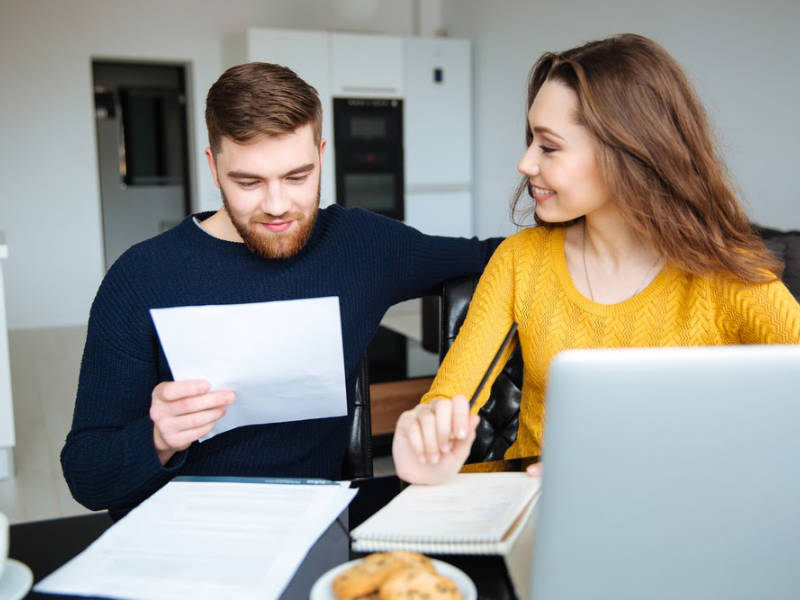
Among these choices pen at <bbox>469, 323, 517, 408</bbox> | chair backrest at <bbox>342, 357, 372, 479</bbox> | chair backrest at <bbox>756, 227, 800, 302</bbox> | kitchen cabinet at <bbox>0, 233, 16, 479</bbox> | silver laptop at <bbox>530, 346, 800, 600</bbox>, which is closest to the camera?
silver laptop at <bbox>530, 346, 800, 600</bbox>

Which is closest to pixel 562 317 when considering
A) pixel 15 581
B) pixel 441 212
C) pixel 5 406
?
pixel 15 581

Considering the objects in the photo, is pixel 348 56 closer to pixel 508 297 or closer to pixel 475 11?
pixel 475 11

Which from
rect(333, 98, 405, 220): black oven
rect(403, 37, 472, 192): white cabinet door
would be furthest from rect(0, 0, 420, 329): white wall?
rect(403, 37, 472, 192): white cabinet door

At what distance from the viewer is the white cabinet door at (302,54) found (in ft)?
17.3

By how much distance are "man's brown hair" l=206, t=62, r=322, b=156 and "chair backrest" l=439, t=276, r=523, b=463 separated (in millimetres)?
424

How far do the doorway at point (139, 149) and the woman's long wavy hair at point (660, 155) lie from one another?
17.7 ft

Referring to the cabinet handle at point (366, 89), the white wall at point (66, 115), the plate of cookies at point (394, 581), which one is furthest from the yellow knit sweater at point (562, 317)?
the white wall at point (66, 115)

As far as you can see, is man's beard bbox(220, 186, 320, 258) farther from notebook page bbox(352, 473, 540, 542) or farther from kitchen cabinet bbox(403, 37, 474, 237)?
kitchen cabinet bbox(403, 37, 474, 237)

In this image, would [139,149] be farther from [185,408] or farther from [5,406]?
[185,408]

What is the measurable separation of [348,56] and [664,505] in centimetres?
535

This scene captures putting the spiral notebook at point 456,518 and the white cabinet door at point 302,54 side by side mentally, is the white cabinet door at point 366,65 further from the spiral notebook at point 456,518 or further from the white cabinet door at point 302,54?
the spiral notebook at point 456,518

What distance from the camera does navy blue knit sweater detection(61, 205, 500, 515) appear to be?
1117 mm

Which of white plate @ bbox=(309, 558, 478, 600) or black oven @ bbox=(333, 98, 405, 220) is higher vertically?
black oven @ bbox=(333, 98, 405, 220)

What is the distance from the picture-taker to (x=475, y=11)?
5.92 m
